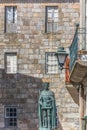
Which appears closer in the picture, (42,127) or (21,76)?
(42,127)

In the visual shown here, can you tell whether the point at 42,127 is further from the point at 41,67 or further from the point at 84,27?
the point at 41,67

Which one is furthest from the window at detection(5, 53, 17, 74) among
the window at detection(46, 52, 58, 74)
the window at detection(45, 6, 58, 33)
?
the window at detection(45, 6, 58, 33)

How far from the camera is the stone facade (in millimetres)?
38438

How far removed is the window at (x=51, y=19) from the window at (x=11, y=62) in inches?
103

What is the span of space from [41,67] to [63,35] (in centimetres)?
237

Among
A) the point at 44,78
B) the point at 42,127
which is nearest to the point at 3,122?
the point at 44,78

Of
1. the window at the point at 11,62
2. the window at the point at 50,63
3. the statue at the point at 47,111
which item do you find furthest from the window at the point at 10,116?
the statue at the point at 47,111

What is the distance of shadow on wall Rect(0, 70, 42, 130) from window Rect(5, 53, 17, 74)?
352mm

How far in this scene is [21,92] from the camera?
1528 inches

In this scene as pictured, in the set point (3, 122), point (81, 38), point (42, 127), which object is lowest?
point (3, 122)

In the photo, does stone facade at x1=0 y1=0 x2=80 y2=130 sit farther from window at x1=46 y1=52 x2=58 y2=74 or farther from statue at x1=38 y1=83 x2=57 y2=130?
statue at x1=38 y1=83 x2=57 y2=130

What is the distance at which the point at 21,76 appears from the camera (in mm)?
38844

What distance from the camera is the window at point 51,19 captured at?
39.2m

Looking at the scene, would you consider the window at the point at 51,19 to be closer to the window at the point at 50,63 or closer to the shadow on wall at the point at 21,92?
the window at the point at 50,63
